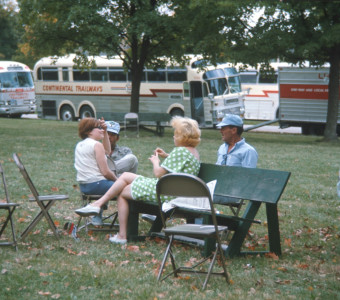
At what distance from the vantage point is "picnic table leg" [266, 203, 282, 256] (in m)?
6.42

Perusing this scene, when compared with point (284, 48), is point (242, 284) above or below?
below

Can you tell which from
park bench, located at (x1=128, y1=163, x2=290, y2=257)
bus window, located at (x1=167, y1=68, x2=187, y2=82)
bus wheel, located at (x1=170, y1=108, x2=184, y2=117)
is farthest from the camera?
bus wheel, located at (x1=170, y1=108, x2=184, y2=117)

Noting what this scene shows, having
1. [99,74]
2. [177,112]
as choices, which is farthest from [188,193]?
[99,74]

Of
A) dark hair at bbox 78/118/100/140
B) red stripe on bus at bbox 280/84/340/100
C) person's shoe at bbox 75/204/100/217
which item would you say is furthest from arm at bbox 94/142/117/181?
red stripe on bus at bbox 280/84/340/100

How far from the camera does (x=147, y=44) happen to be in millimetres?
25109

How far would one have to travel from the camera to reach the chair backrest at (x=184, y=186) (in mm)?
5191

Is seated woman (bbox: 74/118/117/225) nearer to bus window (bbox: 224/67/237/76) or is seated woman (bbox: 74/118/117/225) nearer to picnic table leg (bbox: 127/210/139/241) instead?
picnic table leg (bbox: 127/210/139/241)

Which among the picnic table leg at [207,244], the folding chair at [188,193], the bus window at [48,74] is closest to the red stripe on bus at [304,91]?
the bus window at [48,74]

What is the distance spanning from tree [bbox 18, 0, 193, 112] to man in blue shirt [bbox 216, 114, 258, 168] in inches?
615

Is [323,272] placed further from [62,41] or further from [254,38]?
[62,41]

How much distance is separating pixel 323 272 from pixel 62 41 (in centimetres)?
2044

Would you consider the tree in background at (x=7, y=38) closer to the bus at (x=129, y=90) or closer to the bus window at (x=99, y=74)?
the bus at (x=129, y=90)

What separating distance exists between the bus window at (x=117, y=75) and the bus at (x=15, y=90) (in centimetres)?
735

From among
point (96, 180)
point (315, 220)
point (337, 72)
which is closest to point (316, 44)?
point (337, 72)
